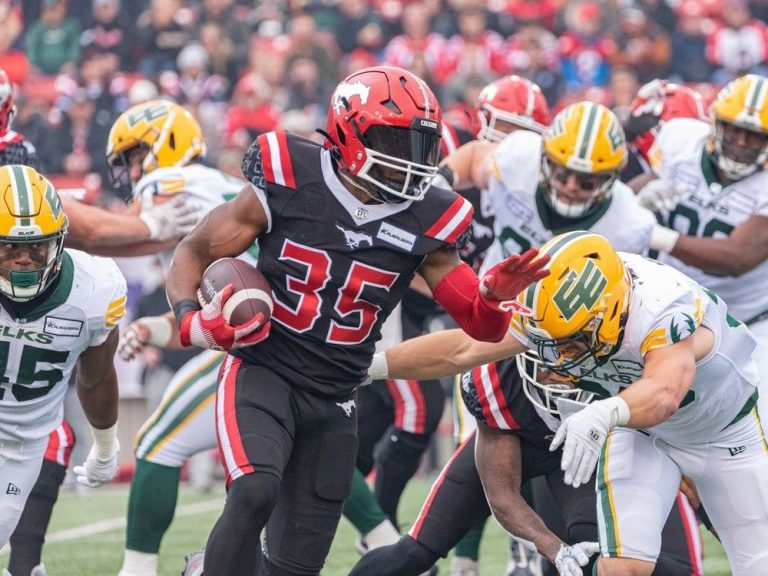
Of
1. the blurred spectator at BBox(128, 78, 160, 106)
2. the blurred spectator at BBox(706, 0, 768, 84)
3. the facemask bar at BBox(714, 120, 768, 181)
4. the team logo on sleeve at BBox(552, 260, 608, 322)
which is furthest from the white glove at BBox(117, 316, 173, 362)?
the blurred spectator at BBox(706, 0, 768, 84)

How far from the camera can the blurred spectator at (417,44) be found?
1312 centimetres

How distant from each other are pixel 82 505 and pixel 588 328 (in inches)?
222

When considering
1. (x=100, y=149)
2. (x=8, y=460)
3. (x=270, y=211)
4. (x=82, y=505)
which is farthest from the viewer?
(x=100, y=149)

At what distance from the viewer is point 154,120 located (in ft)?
19.8

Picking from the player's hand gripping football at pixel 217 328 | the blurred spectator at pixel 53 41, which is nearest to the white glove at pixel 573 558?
the player's hand gripping football at pixel 217 328

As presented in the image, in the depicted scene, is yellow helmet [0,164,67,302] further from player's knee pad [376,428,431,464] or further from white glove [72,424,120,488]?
player's knee pad [376,428,431,464]

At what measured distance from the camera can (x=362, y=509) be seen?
19.0 feet

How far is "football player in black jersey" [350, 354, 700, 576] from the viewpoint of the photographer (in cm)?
453

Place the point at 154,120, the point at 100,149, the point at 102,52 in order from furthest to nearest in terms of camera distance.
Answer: the point at 102,52
the point at 100,149
the point at 154,120

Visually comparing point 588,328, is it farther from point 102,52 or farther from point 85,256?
point 102,52

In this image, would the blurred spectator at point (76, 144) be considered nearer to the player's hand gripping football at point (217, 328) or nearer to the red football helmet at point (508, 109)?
the red football helmet at point (508, 109)

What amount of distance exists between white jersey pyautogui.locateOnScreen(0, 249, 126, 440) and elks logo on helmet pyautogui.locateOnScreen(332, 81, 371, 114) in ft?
3.08

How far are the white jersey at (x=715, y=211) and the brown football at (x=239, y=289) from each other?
262 centimetres

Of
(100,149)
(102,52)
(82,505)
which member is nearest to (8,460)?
(82,505)
